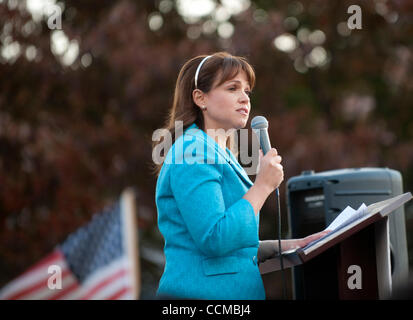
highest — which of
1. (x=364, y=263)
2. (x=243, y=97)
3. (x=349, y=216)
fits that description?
(x=243, y=97)

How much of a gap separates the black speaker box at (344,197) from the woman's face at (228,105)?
5.26 feet

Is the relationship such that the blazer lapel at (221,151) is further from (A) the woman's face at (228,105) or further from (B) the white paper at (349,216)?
(B) the white paper at (349,216)

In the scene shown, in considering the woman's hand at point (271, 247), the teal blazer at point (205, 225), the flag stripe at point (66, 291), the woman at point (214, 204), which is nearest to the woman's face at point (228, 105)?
the woman at point (214, 204)

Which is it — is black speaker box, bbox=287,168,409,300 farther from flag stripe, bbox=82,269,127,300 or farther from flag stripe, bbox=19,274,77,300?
flag stripe, bbox=19,274,77,300

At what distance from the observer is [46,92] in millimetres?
8883

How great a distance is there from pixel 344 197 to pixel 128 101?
539 centimetres

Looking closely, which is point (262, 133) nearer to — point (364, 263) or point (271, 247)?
point (271, 247)

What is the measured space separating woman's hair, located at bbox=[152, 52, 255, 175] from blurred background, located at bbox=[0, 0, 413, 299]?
5284 millimetres

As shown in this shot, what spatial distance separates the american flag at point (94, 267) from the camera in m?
6.14

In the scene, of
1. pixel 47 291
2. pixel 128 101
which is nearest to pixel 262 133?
pixel 47 291

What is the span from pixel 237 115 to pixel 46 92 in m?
6.73

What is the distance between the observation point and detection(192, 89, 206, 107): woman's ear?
2.65 m

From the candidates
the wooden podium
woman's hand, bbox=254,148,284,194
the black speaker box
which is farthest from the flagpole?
woman's hand, bbox=254,148,284,194

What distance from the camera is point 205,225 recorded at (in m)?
2.26
